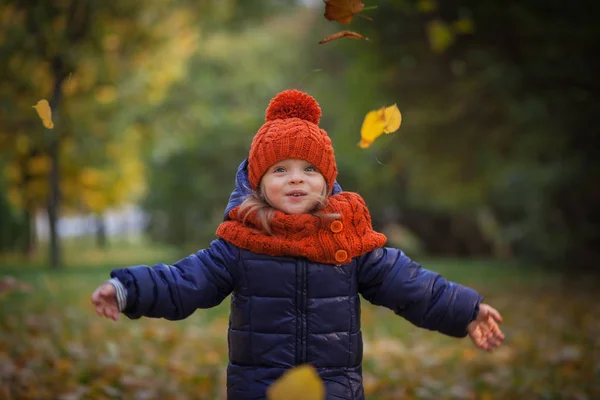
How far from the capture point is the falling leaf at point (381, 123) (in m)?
2.79

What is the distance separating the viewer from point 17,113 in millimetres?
8492

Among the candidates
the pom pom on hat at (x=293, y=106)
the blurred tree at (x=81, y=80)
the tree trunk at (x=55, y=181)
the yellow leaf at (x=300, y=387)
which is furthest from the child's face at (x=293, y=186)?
the tree trunk at (x=55, y=181)

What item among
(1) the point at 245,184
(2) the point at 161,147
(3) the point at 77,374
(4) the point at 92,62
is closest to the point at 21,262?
(2) the point at 161,147

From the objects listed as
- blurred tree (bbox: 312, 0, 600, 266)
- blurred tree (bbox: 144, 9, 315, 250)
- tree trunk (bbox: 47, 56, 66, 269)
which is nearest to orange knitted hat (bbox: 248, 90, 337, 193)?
→ blurred tree (bbox: 312, 0, 600, 266)

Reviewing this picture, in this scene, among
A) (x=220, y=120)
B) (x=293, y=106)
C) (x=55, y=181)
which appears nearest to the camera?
(x=293, y=106)

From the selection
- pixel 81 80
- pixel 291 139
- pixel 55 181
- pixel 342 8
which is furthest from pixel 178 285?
pixel 55 181

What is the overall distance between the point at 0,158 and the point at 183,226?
43.8ft

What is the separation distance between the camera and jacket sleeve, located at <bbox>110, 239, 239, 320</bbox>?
2.42 meters

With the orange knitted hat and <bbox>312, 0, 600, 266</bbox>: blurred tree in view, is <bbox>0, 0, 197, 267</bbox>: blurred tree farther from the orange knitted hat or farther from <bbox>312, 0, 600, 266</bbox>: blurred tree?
the orange knitted hat

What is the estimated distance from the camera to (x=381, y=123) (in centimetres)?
283

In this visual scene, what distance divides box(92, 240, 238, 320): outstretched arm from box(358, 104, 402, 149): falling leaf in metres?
0.74

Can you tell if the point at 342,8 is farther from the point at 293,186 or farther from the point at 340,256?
the point at 340,256

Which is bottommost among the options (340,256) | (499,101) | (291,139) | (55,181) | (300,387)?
(300,387)

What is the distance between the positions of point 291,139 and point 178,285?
2.23ft
